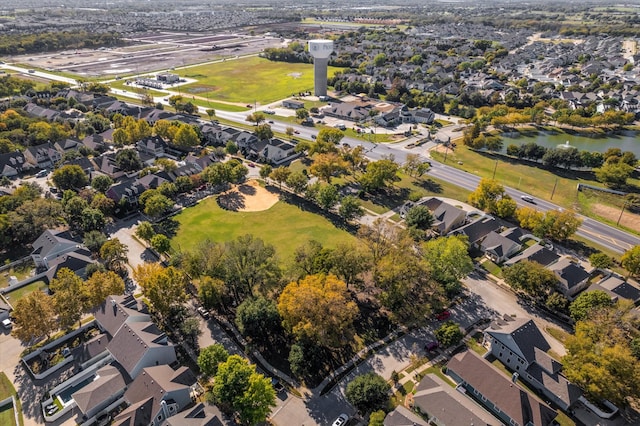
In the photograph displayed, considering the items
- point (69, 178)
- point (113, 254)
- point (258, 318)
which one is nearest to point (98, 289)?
point (113, 254)

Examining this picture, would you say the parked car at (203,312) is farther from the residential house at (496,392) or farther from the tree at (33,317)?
the residential house at (496,392)

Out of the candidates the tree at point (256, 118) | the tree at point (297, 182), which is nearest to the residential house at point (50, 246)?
the tree at point (297, 182)

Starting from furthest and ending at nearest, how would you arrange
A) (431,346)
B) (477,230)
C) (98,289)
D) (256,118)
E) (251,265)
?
(256,118), (477,230), (251,265), (98,289), (431,346)

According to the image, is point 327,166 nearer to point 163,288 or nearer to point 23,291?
point 163,288

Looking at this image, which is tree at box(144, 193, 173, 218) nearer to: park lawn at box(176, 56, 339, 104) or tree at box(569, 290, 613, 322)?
tree at box(569, 290, 613, 322)

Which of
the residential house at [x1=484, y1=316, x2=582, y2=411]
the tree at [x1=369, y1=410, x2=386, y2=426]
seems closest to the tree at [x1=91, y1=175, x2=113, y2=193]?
the tree at [x1=369, y1=410, x2=386, y2=426]

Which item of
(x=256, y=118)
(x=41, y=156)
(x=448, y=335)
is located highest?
(x=256, y=118)
